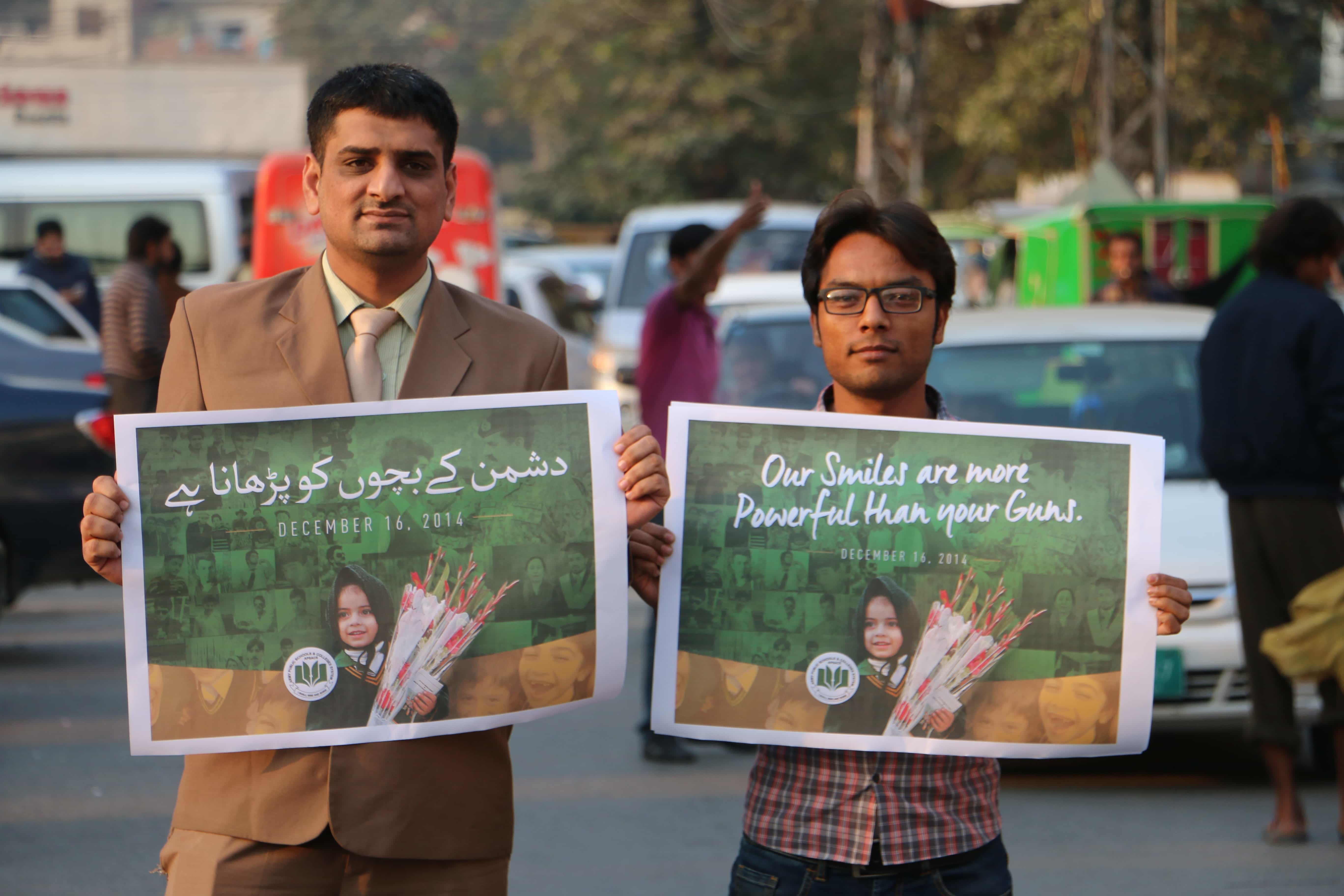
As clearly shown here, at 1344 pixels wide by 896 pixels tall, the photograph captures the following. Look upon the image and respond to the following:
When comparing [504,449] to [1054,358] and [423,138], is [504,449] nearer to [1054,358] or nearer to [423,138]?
[423,138]

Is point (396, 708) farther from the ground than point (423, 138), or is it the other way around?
point (423, 138)

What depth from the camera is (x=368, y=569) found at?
8.61 feet

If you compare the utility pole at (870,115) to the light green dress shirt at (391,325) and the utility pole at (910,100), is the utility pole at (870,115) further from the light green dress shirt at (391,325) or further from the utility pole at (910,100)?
the light green dress shirt at (391,325)

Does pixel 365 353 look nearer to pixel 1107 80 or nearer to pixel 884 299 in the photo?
pixel 884 299

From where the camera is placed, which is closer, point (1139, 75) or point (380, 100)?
point (380, 100)

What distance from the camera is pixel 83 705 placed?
7.95 meters

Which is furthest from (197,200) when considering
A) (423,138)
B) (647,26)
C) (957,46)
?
(647,26)

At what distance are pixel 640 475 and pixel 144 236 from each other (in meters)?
8.80

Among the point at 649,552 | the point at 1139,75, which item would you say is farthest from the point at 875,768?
the point at 1139,75

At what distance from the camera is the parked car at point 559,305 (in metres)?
16.8

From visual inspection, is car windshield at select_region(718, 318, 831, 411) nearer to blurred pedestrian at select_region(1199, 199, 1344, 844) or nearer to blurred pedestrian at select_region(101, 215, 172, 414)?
blurred pedestrian at select_region(1199, 199, 1344, 844)

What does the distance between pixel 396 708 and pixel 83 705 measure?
5886mm

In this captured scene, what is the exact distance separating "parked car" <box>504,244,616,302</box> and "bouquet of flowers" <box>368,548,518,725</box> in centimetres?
1992

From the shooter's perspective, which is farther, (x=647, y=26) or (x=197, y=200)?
(x=647, y=26)
